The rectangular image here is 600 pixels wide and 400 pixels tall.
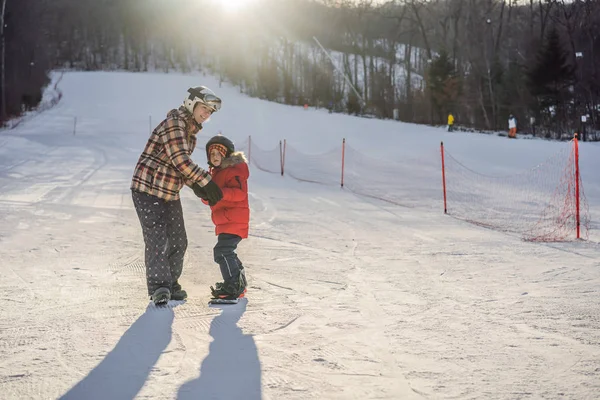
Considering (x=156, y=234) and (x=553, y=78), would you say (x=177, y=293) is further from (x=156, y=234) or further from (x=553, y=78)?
(x=553, y=78)

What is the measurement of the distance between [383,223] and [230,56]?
296ft

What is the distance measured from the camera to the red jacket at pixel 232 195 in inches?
186

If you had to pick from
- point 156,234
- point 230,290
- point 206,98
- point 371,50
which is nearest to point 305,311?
point 230,290

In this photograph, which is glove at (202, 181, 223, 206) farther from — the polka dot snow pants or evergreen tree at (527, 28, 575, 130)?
evergreen tree at (527, 28, 575, 130)

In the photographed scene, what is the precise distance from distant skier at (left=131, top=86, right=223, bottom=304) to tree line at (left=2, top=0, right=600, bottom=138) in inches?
1159

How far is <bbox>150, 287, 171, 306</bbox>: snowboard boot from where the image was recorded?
4668 mm

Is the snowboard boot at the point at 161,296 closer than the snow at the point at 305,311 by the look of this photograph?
No

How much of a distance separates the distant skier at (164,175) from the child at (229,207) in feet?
0.65

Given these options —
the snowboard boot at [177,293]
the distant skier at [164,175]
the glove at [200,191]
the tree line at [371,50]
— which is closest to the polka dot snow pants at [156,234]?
the distant skier at [164,175]

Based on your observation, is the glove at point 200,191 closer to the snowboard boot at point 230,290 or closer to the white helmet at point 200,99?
the white helmet at point 200,99

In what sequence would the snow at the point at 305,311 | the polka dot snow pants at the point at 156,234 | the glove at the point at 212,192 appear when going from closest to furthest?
1. the snow at the point at 305,311
2. the glove at the point at 212,192
3. the polka dot snow pants at the point at 156,234

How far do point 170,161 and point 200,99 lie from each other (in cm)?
53

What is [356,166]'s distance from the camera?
21.0 metres

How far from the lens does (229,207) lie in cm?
484
